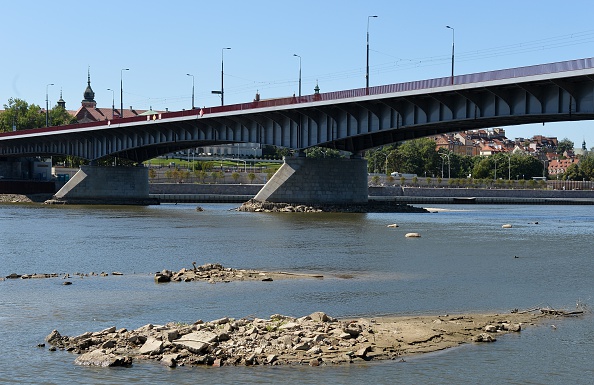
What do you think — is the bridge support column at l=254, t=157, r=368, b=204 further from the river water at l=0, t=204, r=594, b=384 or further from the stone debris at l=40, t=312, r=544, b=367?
the stone debris at l=40, t=312, r=544, b=367

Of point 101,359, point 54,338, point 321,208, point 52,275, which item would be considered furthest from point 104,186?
point 101,359

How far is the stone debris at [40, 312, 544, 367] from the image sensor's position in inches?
778

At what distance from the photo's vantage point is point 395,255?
46.6 meters

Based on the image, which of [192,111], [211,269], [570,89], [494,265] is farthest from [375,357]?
[192,111]

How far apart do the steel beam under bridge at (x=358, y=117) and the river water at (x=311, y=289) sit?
9.31 metres

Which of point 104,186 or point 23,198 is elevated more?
point 104,186

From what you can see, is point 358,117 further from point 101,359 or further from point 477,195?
point 477,195

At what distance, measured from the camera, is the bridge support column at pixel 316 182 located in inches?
3671

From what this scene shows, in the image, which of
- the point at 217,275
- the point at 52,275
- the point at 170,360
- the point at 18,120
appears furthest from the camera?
the point at 18,120

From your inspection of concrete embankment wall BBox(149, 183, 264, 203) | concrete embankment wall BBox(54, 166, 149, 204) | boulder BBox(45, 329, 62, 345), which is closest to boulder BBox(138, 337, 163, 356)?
boulder BBox(45, 329, 62, 345)

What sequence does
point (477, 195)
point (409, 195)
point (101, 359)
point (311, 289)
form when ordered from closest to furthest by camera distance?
point (101, 359)
point (311, 289)
point (409, 195)
point (477, 195)

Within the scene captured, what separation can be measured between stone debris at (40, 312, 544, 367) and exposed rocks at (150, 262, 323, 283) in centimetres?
1165

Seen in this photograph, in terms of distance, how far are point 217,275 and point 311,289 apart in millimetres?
4544

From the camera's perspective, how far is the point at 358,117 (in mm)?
84938
